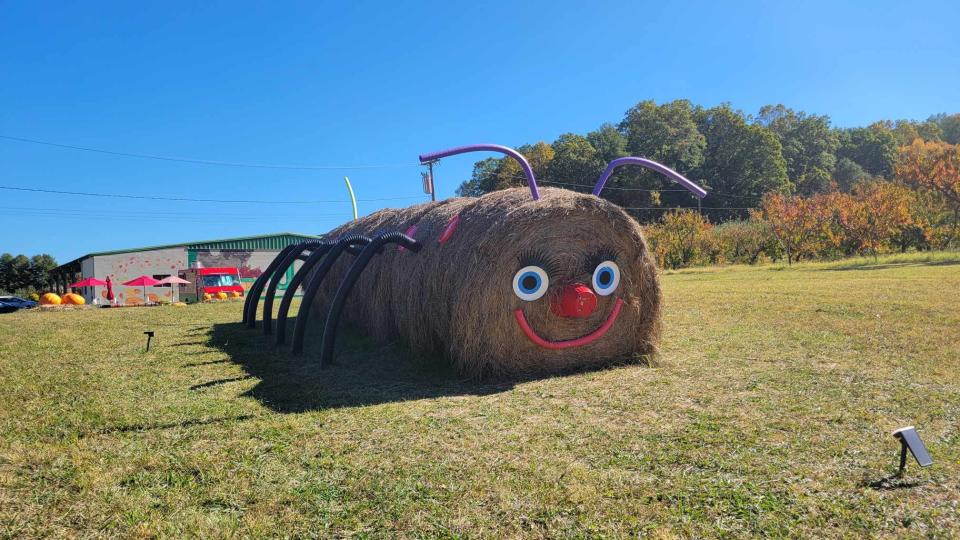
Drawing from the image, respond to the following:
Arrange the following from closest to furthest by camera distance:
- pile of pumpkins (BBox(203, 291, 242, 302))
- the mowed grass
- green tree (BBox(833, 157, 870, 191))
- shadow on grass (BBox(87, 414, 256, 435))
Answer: the mowed grass
shadow on grass (BBox(87, 414, 256, 435))
pile of pumpkins (BBox(203, 291, 242, 302))
green tree (BBox(833, 157, 870, 191))

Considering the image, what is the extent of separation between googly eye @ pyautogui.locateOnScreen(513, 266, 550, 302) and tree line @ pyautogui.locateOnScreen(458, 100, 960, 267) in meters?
29.4

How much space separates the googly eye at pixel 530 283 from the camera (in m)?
6.41

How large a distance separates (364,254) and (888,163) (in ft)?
284

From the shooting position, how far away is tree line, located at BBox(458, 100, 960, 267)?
31.7 metres

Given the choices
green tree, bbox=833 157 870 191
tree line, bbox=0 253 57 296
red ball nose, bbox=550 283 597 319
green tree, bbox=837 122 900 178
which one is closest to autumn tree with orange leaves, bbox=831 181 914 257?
red ball nose, bbox=550 283 597 319

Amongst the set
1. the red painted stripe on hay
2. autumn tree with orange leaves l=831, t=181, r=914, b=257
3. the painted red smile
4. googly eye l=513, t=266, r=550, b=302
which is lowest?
the painted red smile

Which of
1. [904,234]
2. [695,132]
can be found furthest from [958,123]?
[904,234]

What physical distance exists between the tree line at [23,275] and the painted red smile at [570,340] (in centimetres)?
5880

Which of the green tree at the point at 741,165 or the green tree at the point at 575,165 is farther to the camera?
the green tree at the point at 741,165

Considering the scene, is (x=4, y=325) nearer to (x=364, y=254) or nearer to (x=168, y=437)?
(x=364, y=254)

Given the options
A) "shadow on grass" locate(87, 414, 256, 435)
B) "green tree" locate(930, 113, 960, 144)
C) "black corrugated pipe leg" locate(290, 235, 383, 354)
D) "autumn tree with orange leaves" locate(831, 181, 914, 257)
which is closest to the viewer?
"shadow on grass" locate(87, 414, 256, 435)

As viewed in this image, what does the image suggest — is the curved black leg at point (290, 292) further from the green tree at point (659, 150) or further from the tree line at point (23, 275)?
the tree line at point (23, 275)

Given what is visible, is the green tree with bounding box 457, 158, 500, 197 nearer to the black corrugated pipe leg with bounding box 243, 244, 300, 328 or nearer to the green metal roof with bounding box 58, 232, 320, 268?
the green metal roof with bounding box 58, 232, 320, 268

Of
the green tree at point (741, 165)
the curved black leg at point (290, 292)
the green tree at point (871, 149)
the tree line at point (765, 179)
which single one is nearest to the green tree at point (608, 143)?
the tree line at point (765, 179)
